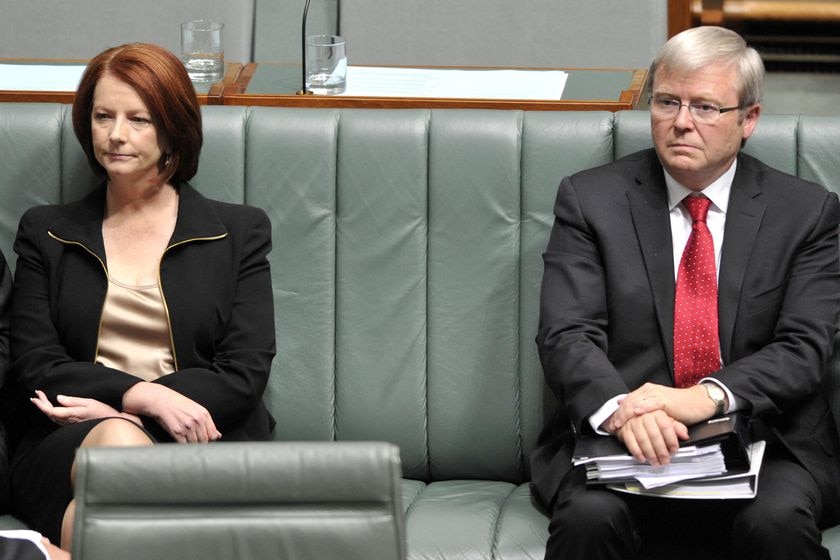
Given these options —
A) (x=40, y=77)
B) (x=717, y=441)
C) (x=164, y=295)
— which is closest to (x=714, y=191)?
(x=717, y=441)

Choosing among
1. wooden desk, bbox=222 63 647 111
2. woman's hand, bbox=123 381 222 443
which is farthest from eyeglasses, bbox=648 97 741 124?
woman's hand, bbox=123 381 222 443

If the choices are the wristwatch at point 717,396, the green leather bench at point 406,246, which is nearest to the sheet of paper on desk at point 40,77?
the green leather bench at point 406,246

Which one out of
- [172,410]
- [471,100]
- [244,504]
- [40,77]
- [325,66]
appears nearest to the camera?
[244,504]

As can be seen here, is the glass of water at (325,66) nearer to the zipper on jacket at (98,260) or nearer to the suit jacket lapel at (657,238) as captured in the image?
the zipper on jacket at (98,260)

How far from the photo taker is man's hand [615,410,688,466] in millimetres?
2135

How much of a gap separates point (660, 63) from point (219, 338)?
964 mm

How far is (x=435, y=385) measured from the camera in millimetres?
2666

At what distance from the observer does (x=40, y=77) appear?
3.03 meters

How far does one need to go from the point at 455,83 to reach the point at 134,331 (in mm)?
956

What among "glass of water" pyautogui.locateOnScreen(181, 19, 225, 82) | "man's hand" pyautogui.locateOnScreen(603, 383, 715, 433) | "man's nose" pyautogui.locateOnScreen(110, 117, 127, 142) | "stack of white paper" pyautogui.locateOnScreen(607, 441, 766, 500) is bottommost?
"stack of white paper" pyautogui.locateOnScreen(607, 441, 766, 500)

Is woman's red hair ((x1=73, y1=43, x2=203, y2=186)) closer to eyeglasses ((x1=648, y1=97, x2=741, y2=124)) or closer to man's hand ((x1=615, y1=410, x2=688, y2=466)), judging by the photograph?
eyeglasses ((x1=648, y1=97, x2=741, y2=124))

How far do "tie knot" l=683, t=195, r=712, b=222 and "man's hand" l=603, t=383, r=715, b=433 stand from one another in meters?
0.35

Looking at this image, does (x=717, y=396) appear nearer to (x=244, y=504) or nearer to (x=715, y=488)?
(x=715, y=488)

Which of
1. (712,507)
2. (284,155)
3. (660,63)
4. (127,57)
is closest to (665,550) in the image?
(712,507)
